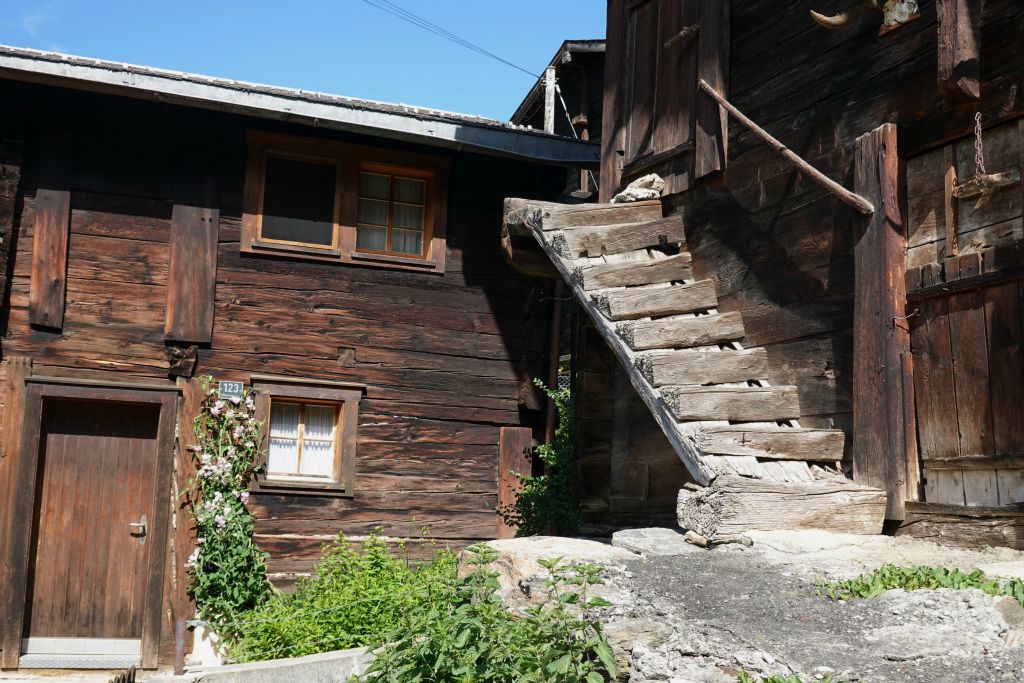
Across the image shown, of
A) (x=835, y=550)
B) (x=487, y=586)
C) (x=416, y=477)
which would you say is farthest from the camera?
(x=416, y=477)

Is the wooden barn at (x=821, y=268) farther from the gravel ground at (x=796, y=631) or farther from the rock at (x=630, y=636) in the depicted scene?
the rock at (x=630, y=636)

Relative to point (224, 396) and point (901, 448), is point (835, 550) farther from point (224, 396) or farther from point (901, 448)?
point (224, 396)

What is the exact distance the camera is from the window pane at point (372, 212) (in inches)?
396

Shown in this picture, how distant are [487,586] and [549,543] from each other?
0.71m

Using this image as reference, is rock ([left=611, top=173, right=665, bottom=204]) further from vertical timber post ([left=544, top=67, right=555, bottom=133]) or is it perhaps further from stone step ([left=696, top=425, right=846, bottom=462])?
vertical timber post ([left=544, top=67, right=555, bottom=133])

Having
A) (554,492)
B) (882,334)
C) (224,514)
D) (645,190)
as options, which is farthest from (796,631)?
(224,514)

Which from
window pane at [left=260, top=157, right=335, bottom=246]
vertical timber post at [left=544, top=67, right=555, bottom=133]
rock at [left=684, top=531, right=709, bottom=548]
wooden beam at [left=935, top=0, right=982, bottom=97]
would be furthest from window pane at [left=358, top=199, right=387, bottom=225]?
wooden beam at [left=935, top=0, right=982, bottom=97]

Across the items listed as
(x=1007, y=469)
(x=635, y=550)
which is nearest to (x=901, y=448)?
(x=1007, y=469)

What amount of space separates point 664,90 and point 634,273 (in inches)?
65.4

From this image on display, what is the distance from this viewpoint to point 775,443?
5680 mm

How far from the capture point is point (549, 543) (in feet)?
17.4

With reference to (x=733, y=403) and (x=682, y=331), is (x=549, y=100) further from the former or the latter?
(x=733, y=403)

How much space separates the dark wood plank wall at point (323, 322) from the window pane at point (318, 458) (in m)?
0.27

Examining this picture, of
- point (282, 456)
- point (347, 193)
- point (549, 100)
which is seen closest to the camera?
point (282, 456)
